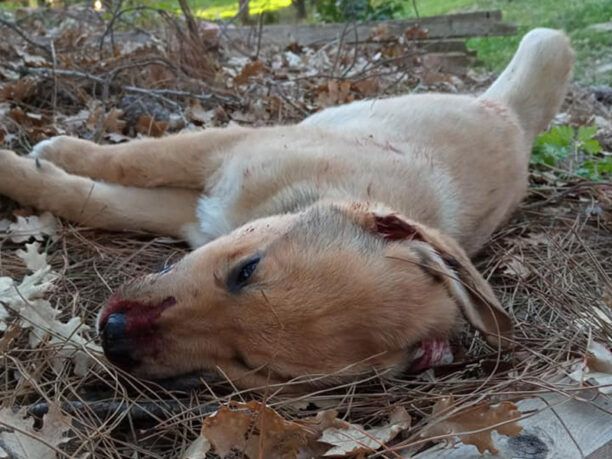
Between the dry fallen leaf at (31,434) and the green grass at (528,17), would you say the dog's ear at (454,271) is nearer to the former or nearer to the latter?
the dry fallen leaf at (31,434)

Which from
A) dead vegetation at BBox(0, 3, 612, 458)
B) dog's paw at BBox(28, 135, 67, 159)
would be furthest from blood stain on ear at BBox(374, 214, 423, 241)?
dog's paw at BBox(28, 135, 67, 159)

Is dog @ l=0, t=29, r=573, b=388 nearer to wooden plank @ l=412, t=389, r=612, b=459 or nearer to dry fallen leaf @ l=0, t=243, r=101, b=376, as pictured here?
dry fallen leaf @ l=0, t=243, r=101, b=376

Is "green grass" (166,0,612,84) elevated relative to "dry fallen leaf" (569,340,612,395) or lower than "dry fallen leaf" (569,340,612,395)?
lower

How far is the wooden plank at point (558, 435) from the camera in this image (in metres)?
2.07

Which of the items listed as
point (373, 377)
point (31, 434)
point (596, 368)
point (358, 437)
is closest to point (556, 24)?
point (596, 368)

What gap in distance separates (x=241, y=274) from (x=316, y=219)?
0.46 m

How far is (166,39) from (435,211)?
449 cm

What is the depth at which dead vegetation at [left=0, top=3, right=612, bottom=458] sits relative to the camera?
6.93 feet

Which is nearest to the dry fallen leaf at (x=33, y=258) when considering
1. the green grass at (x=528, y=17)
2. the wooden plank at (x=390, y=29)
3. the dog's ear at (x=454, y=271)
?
the dog's ear at (x=454, y=271)

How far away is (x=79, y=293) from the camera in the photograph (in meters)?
3.04

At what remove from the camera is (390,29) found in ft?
33.8

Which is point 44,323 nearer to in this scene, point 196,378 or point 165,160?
point 196,378

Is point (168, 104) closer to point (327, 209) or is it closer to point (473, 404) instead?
point (327, 209)

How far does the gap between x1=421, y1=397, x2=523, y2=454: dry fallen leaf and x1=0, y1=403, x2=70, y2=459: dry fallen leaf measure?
39.9 inches
